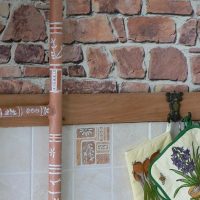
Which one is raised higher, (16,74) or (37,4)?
(37,4)

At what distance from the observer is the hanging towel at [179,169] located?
4.20ft

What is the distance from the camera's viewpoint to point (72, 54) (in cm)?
123

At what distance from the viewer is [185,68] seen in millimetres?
1337

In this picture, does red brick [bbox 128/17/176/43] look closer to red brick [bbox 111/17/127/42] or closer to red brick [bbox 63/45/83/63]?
red brick [bbox 111/17/127/42]

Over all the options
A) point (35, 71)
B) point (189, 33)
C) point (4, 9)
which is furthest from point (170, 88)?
point (4, 9)

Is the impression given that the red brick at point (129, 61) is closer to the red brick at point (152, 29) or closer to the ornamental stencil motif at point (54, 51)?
the red brick at point (152, 29)

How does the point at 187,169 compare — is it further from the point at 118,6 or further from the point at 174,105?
the point at 118,6

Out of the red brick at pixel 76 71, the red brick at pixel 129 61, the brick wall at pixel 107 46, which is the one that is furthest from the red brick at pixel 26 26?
the red brick at pixel 129 61

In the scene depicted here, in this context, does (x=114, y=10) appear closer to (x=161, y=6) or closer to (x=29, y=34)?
(x=161, y=6)

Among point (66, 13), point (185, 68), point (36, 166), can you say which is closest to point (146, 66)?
point (185, 68)

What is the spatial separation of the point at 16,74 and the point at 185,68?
19.6 inches

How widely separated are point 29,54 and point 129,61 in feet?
0.94

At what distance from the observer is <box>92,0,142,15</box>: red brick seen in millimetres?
1255

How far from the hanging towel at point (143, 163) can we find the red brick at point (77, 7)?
0.41m
